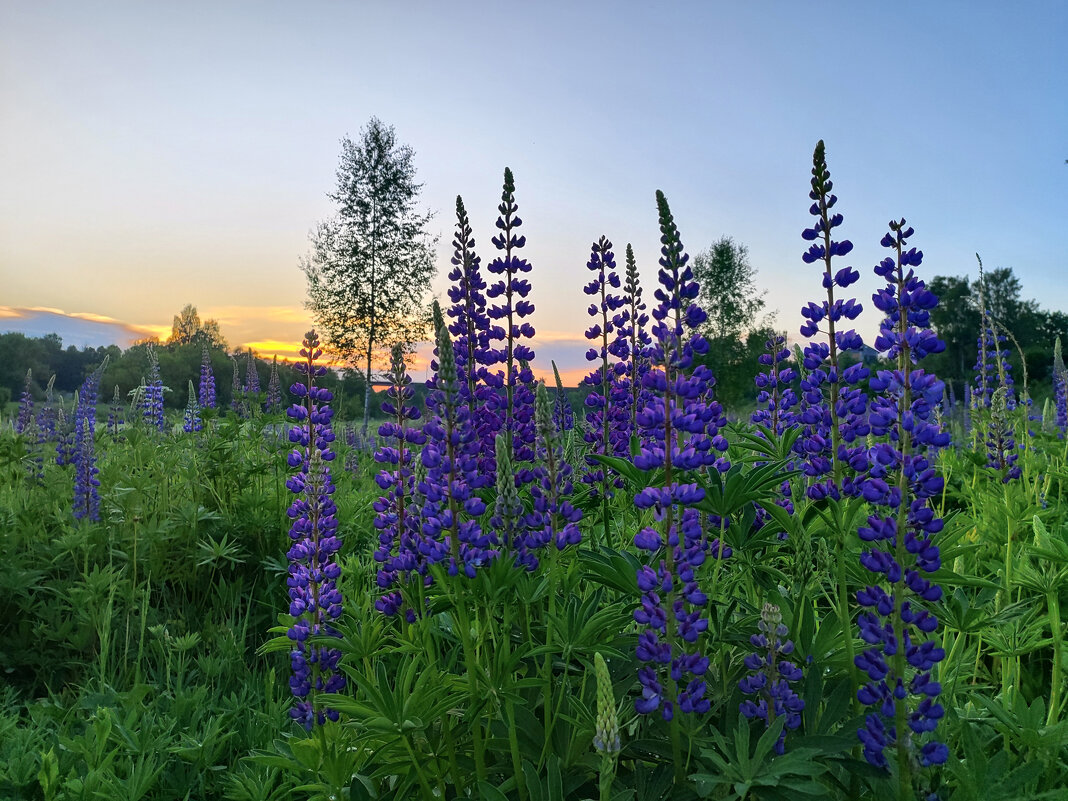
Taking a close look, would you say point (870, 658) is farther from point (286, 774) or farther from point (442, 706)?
point (286, 774)

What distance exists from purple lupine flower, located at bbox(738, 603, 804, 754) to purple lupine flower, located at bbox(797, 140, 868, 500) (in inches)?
17.7

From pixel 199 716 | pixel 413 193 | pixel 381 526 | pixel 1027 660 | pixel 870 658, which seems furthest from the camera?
pixel 413 193

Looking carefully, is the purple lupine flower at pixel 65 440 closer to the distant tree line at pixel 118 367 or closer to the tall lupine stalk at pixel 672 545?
the distant tree line at pixel 118 367

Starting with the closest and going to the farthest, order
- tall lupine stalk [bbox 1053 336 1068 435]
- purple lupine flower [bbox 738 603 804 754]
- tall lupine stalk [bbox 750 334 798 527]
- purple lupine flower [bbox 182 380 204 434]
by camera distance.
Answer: purple lupine flower [bbox 738 603 804 754] < tall lupine stalk [bbox 750 334 798 527] < purple lupine flower [bbox 182 380 204 434] < tall lupine stalk [bbox 1053 336 1068 435]

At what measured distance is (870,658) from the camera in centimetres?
201

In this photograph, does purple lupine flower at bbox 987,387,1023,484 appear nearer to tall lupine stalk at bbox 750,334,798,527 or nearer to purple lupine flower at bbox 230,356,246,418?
tall lupine stalk at bbox 750,334,798,527

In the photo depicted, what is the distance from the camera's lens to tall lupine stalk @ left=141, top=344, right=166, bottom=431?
9664mm

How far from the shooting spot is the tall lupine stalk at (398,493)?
2516 millimetres

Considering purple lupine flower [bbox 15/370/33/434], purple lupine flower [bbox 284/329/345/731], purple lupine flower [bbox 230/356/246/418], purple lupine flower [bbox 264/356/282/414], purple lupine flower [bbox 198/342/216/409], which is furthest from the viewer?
purple lupine flower [bbox 15/370/33/434]

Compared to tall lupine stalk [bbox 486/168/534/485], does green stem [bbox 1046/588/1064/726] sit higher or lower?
lower

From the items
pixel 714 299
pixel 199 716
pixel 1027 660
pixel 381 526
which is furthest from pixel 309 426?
pixel 714 299

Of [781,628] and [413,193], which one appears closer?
[781,628]

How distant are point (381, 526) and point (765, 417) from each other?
92.3 inches

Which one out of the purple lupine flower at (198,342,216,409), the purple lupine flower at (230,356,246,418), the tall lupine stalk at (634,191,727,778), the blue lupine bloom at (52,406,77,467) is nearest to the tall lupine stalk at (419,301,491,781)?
the tall lupine stalk at (634,191,727,778)
